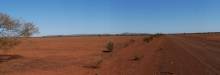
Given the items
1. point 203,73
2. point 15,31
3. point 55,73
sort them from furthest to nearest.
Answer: point 15,31
point 55,73
point 203,73

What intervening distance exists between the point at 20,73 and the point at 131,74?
246 inches

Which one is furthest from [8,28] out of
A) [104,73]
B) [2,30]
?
[104,73]

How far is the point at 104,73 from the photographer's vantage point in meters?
17.4

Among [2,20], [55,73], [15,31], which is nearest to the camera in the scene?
[55,73]

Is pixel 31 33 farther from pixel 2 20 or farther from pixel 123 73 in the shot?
pixel 123 73

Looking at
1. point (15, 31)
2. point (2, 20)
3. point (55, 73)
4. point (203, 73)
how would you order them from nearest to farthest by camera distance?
point (203, 73), point (55, 73), point (2, 20), point (15, 31)

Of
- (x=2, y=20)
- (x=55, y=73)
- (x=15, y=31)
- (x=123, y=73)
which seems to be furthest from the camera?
(x=15, y=31)

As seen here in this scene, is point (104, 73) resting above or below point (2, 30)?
below

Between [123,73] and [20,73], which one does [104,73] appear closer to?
[123,73]

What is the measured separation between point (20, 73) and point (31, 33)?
1062 cm

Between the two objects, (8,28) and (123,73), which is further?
(8,28)

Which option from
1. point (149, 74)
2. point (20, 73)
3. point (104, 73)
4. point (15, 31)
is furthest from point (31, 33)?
point (149, 74)

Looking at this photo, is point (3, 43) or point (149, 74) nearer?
point (149, 74)

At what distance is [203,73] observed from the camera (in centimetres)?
1570
